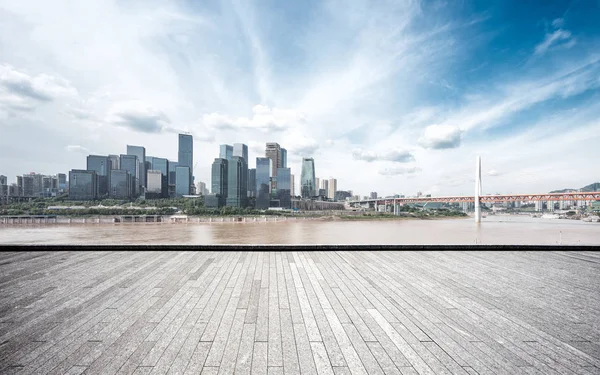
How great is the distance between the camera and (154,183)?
112938mm

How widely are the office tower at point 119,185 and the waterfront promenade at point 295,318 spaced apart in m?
106

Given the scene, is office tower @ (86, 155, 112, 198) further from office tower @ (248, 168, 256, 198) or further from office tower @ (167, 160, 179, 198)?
office tower @ (248, 168, 256, 198)

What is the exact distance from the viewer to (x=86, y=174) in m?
82.7

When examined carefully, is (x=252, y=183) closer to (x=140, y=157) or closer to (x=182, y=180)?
(x=182, y=180)

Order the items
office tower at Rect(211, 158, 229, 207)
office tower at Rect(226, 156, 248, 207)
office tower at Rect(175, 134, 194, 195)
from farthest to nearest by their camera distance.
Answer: office tower at Rect(175, 134, 194, 195)
office tower at Rect(226, 156, 248, 207)
office tower at Rect(211, 158, 229, 207)

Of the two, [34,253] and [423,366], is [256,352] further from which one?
[34,253]

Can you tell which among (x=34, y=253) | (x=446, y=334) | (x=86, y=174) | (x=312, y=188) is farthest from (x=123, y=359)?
(x=312, y=188)

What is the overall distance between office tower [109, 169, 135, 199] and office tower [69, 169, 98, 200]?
26.7 feet

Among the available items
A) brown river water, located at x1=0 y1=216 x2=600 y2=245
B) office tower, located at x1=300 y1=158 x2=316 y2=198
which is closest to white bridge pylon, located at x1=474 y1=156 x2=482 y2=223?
brown river water, located at x1=0 y1=216 x2=600 y2=245

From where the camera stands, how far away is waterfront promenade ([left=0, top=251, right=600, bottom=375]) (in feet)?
8.12

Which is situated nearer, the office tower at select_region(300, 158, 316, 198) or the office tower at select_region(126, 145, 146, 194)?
the office tower at select_region(126, 145, 146, 194)

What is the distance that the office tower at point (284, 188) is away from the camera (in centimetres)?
13455

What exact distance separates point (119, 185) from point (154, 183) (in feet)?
59.8

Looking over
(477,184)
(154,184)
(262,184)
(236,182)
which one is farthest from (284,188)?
(477,184)
